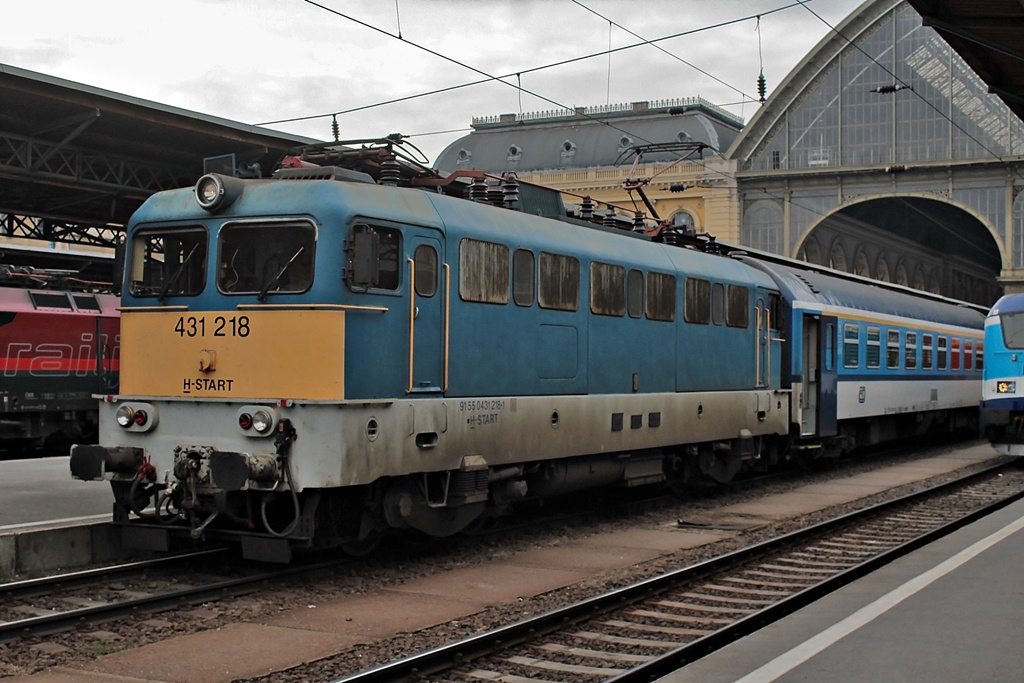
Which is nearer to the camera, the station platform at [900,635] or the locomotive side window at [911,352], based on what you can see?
the station platform at [900,635]

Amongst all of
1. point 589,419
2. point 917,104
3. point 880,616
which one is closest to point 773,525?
point 589,419

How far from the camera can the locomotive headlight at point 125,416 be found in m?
10.6

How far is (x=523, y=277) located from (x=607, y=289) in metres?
1.82

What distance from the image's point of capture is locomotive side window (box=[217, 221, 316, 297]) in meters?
10.2

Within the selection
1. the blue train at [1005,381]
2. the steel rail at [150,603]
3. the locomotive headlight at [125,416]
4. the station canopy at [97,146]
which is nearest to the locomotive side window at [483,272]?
the steel rail at [150,603]

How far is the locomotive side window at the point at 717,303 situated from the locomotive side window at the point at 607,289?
274 cm

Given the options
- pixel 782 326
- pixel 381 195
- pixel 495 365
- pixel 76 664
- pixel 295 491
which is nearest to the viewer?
pixel 76 664

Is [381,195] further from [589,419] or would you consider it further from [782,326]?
[782,326]

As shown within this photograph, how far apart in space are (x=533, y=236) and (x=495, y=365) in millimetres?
1612

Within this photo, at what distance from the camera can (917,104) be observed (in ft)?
175

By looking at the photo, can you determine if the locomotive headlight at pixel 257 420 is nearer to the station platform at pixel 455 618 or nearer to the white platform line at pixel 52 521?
the station platform at pixel 455 618

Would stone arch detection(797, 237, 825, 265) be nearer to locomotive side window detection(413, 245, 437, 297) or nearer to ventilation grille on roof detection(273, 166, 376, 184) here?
locomotive side window detection(413, 245, 437, 297)

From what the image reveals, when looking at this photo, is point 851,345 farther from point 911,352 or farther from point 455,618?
point 455,618

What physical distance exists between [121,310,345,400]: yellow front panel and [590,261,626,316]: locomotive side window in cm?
428
